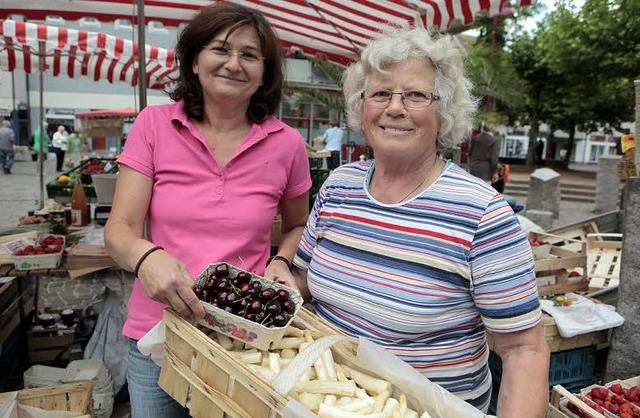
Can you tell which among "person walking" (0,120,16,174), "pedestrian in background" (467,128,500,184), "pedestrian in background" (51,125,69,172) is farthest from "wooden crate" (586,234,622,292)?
"pedestrian in background" (51,125,69,172)

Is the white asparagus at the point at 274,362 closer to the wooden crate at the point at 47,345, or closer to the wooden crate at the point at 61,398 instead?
the wooden crate at the point at 61,398

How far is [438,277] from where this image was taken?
1.39 meters

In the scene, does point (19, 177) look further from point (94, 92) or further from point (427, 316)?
point (427, 316)

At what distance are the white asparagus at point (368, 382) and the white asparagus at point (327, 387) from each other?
0.20ft

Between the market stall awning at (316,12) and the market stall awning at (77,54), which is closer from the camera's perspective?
the market stall awning at (316,12)

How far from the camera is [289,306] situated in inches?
55.5

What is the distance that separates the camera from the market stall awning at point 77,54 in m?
6.42

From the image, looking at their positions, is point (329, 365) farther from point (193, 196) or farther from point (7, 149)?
point (7, 149)

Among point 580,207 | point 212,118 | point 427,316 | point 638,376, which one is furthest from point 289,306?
point 580,207

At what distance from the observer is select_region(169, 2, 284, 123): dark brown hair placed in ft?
5.56

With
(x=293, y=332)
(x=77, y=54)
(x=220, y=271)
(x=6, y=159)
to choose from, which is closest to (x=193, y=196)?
(x=220, y=271)

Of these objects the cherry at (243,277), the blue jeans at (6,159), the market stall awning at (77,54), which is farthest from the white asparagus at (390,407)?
the blue jeans at (6,159)

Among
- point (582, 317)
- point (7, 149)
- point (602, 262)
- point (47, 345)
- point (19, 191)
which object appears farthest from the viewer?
point (7, 149)

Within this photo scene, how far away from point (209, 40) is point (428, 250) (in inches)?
40.3
